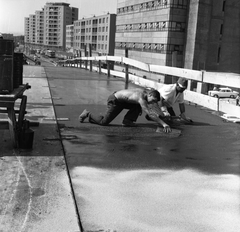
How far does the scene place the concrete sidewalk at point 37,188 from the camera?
9.96ft

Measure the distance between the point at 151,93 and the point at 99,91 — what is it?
256 inches

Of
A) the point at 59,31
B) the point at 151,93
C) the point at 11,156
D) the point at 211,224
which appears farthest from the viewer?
the point at 59,31

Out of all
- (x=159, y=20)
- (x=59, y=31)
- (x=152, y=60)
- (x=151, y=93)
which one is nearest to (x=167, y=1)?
(x=159, y=20)

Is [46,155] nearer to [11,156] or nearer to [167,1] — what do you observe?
[11,156]

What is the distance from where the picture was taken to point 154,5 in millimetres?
70125

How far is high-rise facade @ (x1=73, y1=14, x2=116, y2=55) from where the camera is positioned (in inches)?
4205

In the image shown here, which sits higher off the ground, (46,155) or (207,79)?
(207,79)

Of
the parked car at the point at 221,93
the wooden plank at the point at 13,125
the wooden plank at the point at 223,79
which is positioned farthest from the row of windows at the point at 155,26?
the wooden plank at the point at 13,125

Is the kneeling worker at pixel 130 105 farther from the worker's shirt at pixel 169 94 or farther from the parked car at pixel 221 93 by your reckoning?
the parked car at pixel 221 93

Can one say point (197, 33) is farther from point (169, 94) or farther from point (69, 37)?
point (69, 37)

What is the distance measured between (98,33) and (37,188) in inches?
4560

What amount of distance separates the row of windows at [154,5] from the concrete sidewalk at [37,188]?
205ft

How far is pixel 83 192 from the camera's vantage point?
3.76m

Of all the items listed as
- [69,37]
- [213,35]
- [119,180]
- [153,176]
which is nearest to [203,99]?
[153,176]
